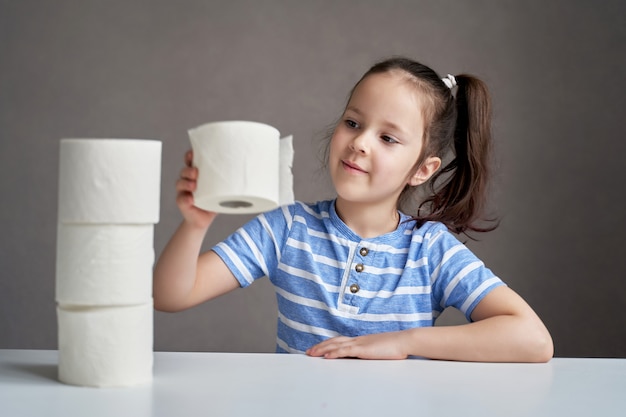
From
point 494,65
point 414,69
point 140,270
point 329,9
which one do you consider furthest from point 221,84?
point 140,270

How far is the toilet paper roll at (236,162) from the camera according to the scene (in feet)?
2.62

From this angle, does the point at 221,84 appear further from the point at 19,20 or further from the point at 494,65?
the point at 494,65

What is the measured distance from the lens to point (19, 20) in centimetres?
291

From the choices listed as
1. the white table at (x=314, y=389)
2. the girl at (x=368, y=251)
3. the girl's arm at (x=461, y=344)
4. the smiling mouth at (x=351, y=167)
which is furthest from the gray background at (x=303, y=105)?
the white table at (x=314, y=389)

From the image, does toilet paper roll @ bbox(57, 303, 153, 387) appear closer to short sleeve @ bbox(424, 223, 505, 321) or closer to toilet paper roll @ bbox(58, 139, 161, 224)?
toilet paper roll @ bbox(58, 139, 161, 224)

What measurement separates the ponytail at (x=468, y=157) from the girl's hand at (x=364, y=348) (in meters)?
0.50

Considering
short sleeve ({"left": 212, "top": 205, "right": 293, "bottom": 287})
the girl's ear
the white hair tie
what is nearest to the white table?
short sleeve ({"left": 212, "top": 205, "right": 293, "bottom": 287})

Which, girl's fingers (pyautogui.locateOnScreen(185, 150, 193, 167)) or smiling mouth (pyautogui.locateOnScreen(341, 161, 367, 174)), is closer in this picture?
girl's fingers (pyautogui.locateOnScreen(185, 150, 193, 167))

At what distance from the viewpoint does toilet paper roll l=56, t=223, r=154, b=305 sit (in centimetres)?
78

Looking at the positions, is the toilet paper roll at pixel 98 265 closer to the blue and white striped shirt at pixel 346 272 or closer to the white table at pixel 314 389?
the white table at pixel 314 389

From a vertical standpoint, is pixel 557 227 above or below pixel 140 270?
below

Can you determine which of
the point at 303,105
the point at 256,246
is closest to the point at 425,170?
the point at 256,246

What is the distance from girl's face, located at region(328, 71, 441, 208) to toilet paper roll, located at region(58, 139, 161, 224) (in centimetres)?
61

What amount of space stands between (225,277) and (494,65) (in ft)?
6.01
